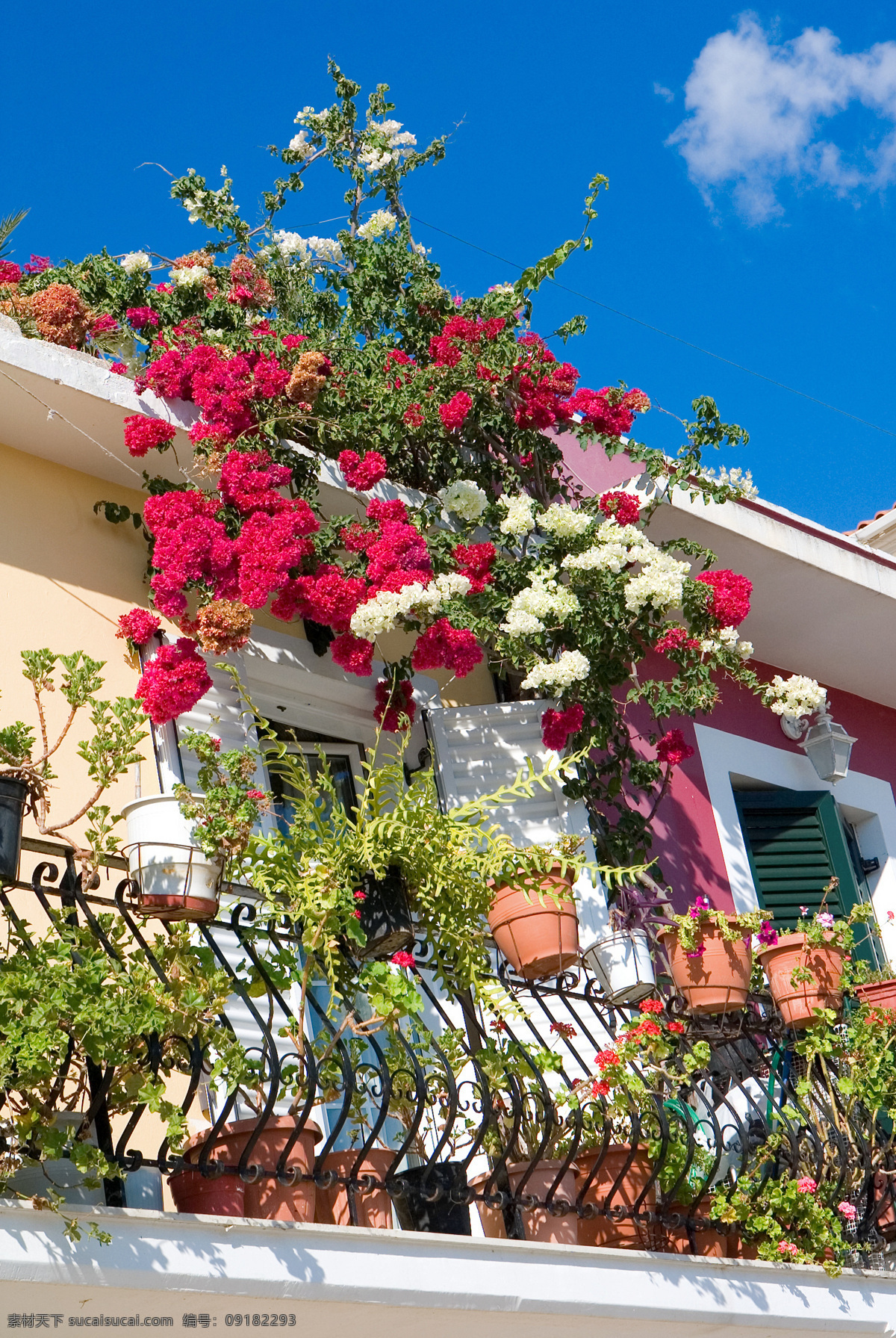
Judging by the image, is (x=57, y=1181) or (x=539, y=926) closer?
(x=57, y=1181)

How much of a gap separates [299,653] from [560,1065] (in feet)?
7.91

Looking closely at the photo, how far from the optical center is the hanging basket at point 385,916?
5004 mm

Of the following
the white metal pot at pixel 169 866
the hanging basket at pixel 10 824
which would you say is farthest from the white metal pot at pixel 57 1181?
the white metal pot at pixel 169 866

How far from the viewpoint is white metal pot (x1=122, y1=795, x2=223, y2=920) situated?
14.6 ft

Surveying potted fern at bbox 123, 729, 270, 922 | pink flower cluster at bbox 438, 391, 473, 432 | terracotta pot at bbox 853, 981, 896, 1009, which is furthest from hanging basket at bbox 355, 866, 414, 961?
pink flower cluster at bbox 438, 391, 473, 432

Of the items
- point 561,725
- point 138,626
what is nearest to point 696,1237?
point 561,725

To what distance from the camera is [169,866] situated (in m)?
4.45

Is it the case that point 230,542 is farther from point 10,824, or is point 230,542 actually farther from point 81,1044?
point 81,1044

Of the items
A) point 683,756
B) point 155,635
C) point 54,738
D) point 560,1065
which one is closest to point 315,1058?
point 560,1065

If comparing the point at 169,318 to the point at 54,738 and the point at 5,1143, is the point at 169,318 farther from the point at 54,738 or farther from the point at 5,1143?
the point at 5,1143

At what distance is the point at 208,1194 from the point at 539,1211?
1.29 metres

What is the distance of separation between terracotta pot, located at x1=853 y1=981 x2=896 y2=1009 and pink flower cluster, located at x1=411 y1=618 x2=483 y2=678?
2.17 meters

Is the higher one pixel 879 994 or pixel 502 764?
pixel 502 764

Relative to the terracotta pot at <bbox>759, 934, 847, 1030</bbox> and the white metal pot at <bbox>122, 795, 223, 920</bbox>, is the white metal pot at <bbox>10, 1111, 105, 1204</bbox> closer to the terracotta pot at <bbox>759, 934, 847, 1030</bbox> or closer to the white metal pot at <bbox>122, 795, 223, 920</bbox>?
the white metal pot at <bbox>122, 795, 223, 920</bbox>
